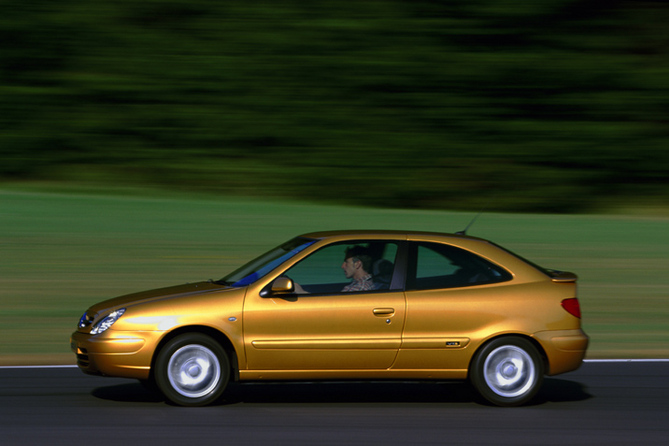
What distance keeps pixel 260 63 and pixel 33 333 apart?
1068 centimetres

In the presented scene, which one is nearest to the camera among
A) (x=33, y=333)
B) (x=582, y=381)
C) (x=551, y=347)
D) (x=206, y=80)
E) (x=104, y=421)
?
(x=104, y=421)

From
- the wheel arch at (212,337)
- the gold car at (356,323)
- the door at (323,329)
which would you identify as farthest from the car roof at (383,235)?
the wheel arch at (212,337)

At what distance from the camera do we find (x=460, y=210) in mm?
20547

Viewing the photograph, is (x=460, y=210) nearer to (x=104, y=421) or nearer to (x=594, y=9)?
(x=594, y=9)

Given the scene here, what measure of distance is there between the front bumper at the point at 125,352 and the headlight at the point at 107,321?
6cm

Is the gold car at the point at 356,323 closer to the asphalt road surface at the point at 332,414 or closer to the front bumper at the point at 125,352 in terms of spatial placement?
the front bumper at the point at 125,352

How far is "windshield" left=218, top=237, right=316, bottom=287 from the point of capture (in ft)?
24.1

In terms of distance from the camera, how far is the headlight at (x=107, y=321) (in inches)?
277

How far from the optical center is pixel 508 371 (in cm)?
734

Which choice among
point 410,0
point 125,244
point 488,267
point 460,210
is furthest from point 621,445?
point 410,0

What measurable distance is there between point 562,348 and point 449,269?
108 cm

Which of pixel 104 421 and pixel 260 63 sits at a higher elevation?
pixel 260 63

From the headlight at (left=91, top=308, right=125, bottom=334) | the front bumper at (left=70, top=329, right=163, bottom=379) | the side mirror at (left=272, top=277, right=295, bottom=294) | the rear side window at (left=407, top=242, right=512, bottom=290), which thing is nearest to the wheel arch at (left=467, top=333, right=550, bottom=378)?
the rear side window at (left=407, top=242, right=512, bottom=290)

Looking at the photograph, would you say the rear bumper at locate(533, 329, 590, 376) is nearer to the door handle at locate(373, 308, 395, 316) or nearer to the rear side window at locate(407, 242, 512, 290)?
the rear side window at locate(407, 242, 512, 290)
